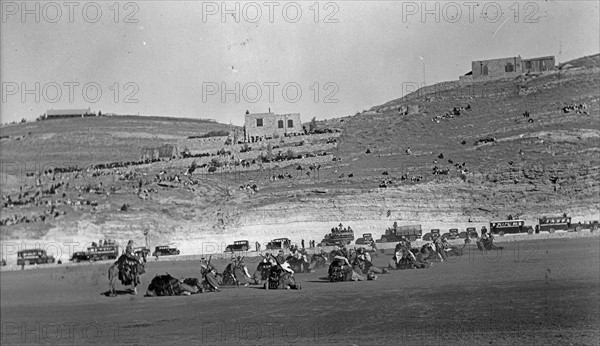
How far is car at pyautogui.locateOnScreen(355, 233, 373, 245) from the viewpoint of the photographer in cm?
2435

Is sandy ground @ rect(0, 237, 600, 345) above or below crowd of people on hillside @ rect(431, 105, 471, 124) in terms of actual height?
below

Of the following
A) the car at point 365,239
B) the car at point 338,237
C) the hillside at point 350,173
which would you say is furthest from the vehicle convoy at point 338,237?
the hillside at point 350,173

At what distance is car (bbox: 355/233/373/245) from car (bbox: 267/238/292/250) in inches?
115

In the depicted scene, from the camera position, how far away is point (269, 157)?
Answer: 3312 centimetres

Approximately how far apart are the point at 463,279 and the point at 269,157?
20.0 metres

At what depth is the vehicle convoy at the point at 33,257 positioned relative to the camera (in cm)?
1023

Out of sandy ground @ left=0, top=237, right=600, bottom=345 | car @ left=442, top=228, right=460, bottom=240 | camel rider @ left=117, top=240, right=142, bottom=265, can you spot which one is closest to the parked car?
car @ left=442, top=228, right=460, bottom=240

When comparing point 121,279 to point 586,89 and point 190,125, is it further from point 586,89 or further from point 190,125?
point 586,89

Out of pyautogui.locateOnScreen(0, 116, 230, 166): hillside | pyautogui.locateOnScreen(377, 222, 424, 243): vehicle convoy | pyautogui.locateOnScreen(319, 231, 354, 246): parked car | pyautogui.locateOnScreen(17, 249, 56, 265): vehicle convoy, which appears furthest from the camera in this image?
pyautogui.locateOnScreen(377, 222, 424, 243): vehicle convoy

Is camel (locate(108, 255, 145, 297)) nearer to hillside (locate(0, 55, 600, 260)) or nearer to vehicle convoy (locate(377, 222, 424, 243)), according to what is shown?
hillside (locate(0, 55, 600, 260))

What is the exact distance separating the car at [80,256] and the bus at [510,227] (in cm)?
1803

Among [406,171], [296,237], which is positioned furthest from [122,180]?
[406,171]

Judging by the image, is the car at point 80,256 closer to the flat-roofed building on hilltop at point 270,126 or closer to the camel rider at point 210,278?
the camel rider at point 210,278

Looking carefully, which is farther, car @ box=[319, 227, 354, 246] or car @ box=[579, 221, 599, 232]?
car @ box=[579, 221, 599, 232]
